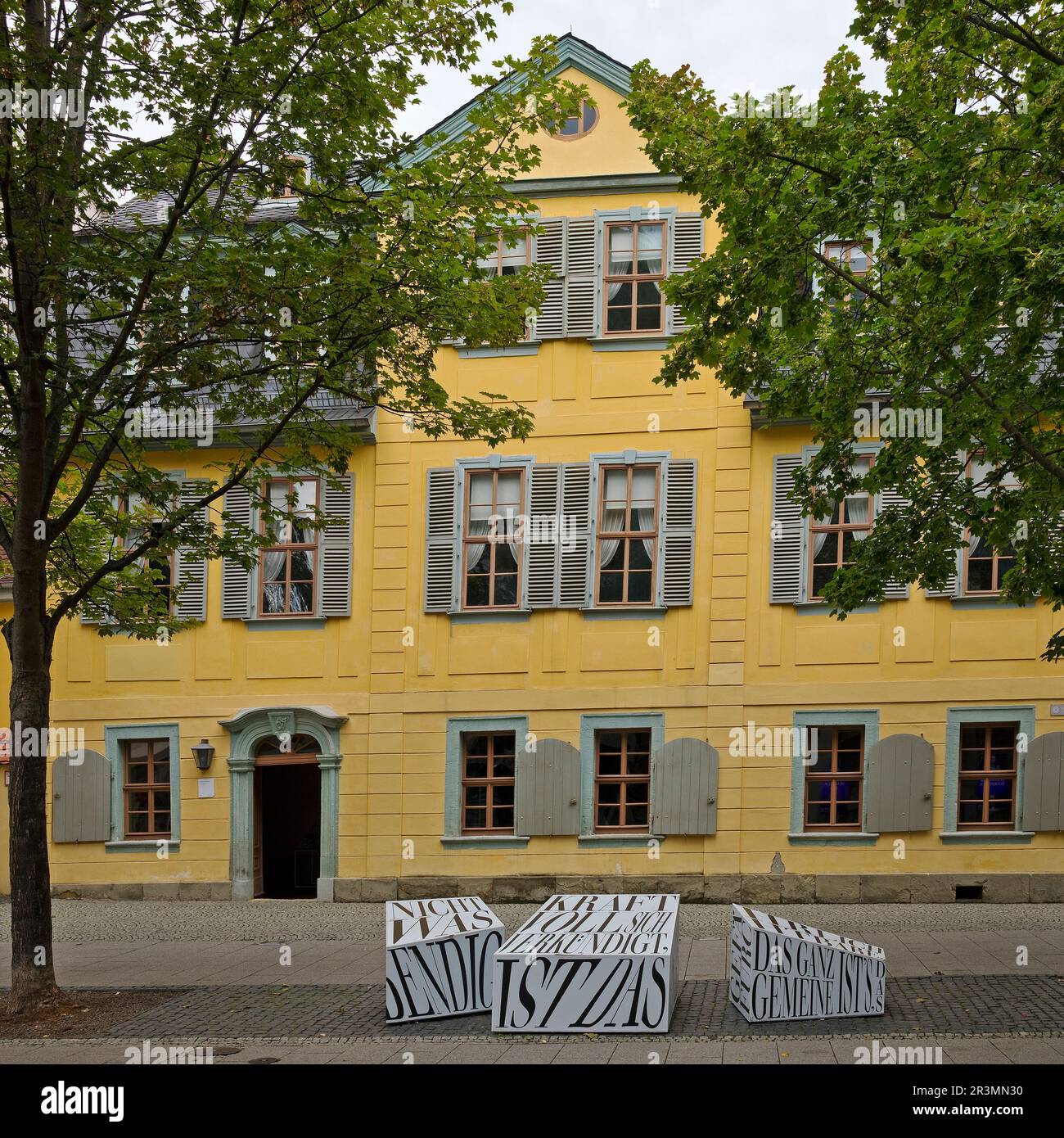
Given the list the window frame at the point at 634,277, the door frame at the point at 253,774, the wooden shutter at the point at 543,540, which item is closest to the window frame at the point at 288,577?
the door frame at the point at 253,774

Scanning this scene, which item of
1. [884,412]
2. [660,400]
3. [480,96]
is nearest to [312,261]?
[480,96]

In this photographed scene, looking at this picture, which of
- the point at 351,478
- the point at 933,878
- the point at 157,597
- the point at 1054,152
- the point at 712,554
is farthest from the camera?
the point at 351,478

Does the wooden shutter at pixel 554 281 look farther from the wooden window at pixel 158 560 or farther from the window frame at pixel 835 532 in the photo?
the wooden window at pixel 158 560

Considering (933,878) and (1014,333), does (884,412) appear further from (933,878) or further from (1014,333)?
(933,878)

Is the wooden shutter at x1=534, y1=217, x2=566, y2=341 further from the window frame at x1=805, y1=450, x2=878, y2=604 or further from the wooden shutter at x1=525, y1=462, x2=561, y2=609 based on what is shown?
the window frame at x1=805, y1=450, x2=878, y2=604

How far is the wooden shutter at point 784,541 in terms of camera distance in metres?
17.5

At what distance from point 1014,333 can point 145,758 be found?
1420cm

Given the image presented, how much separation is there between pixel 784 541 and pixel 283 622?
7.33 meters

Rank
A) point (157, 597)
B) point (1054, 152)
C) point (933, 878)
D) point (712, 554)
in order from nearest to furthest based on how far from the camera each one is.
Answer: point (1054, 152)
point (157, 597)
point (933, 878)
point (712, 554)

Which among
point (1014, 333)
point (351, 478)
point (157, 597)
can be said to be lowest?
point (157, 597)

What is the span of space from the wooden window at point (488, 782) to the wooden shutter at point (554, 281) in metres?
5.78

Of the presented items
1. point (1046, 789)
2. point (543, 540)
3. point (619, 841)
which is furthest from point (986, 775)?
point (543, 540)

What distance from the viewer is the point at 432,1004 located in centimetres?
980

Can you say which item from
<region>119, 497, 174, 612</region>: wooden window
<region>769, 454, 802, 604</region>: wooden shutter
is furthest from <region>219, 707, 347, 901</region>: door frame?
<region>769, 454, 802, 604</region>: wooden shutter
